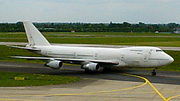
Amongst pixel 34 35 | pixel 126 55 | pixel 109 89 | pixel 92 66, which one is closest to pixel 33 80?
pixel 92 66

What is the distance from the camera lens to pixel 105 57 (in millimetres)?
45375

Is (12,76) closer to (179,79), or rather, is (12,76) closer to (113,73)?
(113,73)

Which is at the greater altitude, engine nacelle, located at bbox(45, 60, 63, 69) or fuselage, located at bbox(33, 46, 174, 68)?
fuselage, located at bbox(33, 46, 174, 68)

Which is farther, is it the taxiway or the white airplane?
the white airplane

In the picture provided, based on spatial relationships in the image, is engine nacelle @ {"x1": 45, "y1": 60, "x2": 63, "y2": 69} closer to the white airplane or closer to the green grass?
the white airplane

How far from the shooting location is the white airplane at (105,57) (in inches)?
1672

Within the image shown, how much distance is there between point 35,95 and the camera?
29500 mm

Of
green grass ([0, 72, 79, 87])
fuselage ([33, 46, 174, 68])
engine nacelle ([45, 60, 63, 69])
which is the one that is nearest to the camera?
green grass ([0, 72, 79, 87])

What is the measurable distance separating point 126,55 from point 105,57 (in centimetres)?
298

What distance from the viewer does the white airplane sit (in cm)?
4247

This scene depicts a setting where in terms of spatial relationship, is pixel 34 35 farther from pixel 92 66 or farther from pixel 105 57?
pixel 92 66

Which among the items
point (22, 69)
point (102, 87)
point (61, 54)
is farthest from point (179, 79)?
point (22, 69)

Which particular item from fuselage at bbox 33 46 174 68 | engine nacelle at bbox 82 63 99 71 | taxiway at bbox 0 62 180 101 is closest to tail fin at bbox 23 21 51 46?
fuselage at bbox 33 46 174 68

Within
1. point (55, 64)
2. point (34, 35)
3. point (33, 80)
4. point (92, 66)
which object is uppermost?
point (34, 35)
